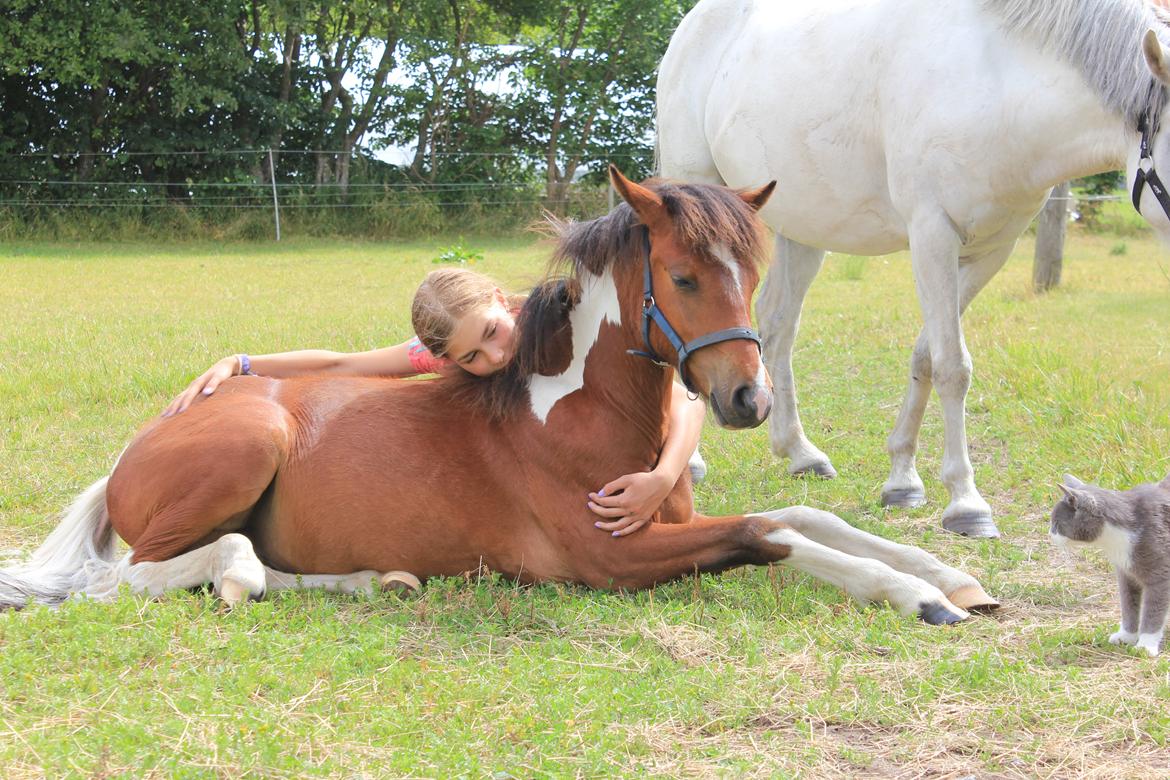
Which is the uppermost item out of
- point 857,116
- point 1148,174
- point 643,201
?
point 857,116

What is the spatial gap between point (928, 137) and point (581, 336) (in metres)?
1.76

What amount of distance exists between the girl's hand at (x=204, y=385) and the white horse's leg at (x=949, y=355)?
110 inches

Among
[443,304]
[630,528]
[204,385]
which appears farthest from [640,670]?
[204,385]

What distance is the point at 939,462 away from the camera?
18.6ft

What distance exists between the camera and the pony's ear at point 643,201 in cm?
326

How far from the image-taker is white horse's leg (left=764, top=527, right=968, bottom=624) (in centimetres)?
334

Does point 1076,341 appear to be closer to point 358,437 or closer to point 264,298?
Result: point 358,437

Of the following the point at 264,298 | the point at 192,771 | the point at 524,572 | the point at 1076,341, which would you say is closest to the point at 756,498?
the point at 524,572

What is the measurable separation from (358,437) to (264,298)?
883 cm

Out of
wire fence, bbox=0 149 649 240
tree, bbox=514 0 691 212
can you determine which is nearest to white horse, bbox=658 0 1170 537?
wire fence, bbox=0 149 649 240

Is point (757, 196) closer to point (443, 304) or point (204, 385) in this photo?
point (443, 304)

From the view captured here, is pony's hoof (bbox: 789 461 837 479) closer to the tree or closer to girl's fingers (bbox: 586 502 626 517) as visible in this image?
girl's fingers (bbox: 586 502 626 517)

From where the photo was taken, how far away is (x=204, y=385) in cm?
399

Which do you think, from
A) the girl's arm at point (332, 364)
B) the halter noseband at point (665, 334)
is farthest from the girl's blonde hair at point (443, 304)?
the halter noseband at point (665, 334)
